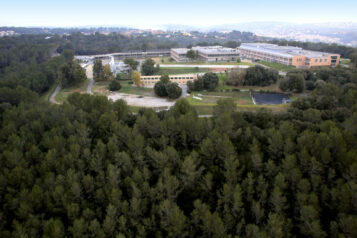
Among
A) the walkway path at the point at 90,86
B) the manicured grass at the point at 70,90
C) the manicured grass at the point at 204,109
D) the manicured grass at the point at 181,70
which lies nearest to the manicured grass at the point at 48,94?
the manicured grass at the point at 70,90

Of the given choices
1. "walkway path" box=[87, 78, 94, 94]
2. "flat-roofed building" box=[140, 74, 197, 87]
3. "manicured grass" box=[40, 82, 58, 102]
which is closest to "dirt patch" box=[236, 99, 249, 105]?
"flat-roofed building" box=[140, 74, 197, 87]

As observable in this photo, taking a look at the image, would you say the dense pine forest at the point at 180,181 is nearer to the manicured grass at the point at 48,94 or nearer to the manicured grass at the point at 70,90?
the manicured grass at the point at 70,90

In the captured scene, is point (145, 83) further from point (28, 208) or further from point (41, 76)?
point (28, 208)

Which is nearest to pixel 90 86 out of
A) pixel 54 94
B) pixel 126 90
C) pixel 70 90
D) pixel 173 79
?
pixel 70 90

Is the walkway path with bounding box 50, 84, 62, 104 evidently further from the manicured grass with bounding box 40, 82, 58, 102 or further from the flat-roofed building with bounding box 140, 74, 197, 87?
the flat-roofed building with bounding box 140, 74, 197, 87

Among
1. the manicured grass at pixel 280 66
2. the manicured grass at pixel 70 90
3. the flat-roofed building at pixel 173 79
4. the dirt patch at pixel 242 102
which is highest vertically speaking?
the manicured grass at pixel 280 66

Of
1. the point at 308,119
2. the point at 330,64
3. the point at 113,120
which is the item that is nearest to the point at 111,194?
the point at 113,120
